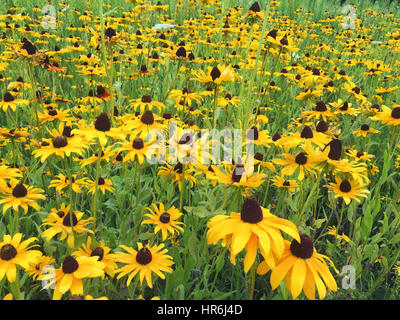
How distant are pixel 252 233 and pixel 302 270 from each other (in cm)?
17

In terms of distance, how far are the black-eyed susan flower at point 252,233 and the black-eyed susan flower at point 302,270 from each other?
48mm

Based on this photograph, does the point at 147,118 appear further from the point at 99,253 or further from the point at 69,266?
the point at 69,266

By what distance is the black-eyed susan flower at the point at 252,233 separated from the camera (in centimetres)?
83

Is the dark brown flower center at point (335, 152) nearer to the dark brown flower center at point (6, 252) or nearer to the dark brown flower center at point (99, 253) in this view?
the dark brown flower center at point (99, 253)

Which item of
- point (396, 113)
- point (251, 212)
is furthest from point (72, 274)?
point (396, 113)

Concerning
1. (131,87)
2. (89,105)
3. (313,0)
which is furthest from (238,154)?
(313,0)

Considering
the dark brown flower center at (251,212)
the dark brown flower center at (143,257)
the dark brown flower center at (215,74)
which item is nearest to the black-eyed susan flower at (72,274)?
the dark brown flower center at (143,257)

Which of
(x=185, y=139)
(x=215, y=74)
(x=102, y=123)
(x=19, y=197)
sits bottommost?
(x=19, y=197)

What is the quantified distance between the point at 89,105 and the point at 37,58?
0.95 metres

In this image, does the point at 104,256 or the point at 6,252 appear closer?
the point at 6,252

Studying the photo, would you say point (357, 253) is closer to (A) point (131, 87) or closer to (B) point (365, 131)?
(B) point (365, 131)

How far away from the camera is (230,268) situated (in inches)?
68.4

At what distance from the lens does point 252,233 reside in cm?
90

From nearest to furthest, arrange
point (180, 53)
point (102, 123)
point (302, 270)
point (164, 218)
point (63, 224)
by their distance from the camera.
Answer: point (302, 270), point (102, 123), point (63, 224), point (164, 218), point (180, 53)
